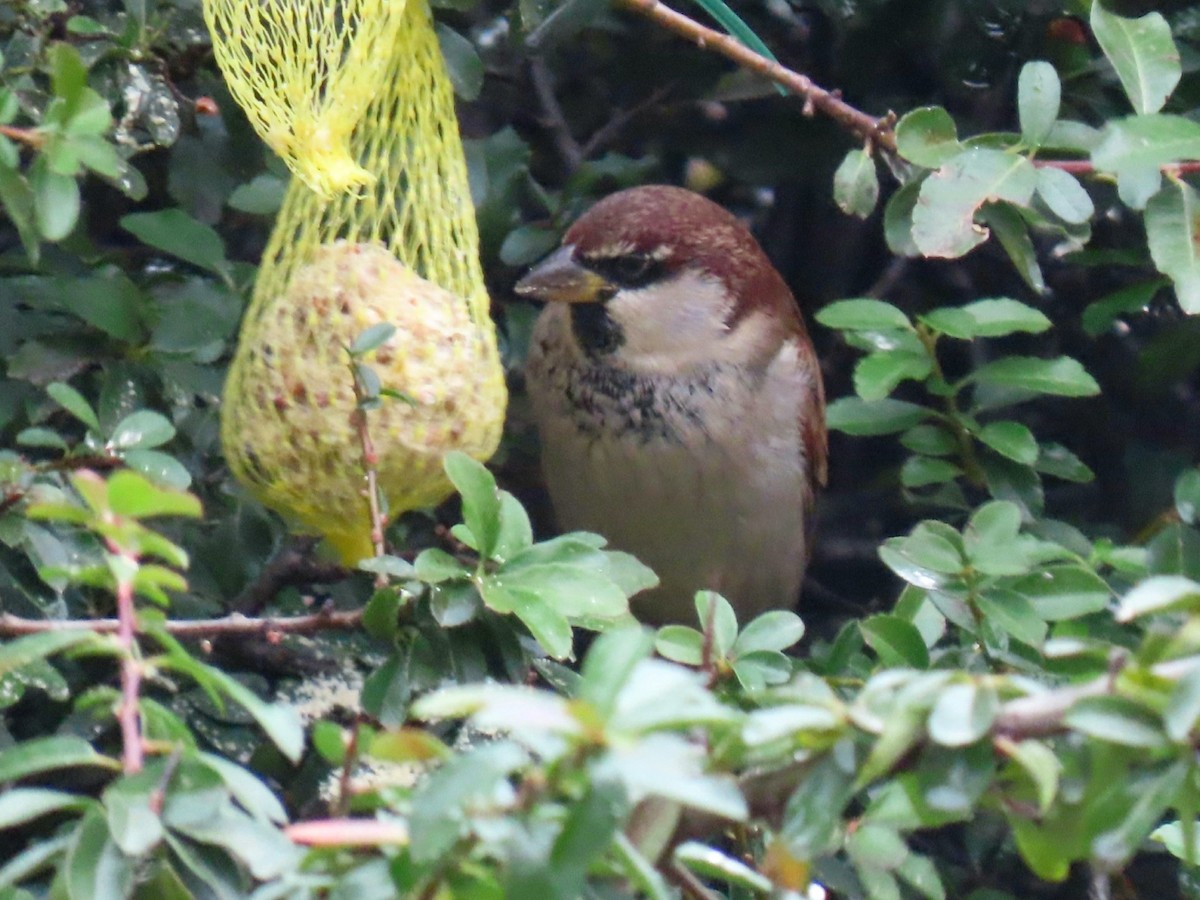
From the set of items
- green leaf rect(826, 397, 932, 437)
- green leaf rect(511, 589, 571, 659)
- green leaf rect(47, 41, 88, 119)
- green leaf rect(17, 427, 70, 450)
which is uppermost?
green leaf rect(47, 41, 88, 119)

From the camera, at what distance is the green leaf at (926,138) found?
1815mm

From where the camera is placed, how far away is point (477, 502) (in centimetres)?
145

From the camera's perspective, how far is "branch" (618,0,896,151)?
1827 millimetres

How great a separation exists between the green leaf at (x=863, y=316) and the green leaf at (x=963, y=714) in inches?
40.8

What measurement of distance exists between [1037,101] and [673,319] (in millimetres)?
704

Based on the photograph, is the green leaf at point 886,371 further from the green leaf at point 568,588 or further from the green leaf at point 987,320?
the green leaf at point 568,588

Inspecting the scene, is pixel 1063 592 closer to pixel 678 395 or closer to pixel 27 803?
pixel 678 395

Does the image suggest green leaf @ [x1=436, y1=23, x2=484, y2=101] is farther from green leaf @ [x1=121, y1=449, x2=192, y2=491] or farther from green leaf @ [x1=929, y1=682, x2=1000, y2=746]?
green leaf @ [x1=929, y1=682, x2=1000, y2=746]

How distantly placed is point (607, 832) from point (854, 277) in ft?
6.87

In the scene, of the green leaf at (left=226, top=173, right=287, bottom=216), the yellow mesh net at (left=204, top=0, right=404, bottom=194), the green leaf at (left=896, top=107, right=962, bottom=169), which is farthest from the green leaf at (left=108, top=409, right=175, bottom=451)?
the green leaf at (left=896, top=107, right=962, bottom=169)

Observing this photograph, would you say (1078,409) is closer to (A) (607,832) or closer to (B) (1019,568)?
(B) (1019,568)

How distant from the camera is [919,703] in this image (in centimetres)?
96

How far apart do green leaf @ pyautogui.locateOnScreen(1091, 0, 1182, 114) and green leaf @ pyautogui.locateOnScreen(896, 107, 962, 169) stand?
19 cm

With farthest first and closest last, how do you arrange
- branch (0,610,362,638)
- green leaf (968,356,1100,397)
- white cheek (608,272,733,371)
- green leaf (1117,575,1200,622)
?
white cheek (608,272,733,371)
green leaf (968,356,1100,397)
branch (0,610,362,638)
green leaf (1117,575,1200,622)
